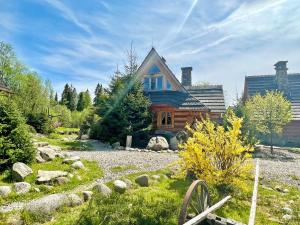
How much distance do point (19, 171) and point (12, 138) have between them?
1634mm

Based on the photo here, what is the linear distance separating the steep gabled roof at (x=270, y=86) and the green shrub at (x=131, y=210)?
87.6 ft

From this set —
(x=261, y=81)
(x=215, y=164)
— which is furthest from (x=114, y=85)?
(x=261, y=81)

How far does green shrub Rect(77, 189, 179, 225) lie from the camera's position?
5.35 m

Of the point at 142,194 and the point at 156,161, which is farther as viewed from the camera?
the point at 156,161

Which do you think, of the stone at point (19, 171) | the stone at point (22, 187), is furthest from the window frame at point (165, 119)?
Result: the stone at point (22, 187)

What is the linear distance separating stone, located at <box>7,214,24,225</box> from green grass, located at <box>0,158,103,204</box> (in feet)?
3.98

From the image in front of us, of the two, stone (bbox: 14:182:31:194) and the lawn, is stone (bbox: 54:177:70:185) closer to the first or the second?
stone (bbox: 14:182:31:194)

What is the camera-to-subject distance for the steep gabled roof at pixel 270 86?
29.2 meters

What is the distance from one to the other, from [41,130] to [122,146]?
34.6 ft

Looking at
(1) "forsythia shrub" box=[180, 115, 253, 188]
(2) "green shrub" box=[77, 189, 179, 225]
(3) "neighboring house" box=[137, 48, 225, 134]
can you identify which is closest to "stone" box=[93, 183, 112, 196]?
(2) "green shrub" box=[77, 189, 179, 225]

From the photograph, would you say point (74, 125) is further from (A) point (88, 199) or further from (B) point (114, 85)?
(A) point (88, 199)

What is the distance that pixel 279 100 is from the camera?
2055cm

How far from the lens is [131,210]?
5828 mm

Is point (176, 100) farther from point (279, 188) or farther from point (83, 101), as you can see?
point (83, 101)
